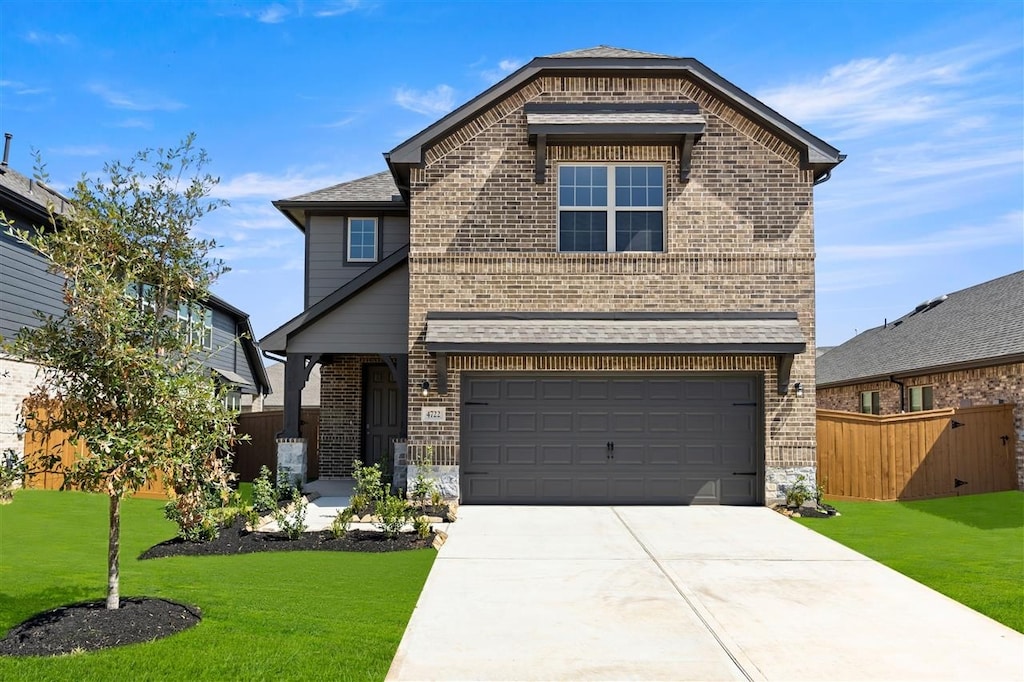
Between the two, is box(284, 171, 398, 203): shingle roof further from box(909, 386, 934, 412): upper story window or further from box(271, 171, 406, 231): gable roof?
box(909, 386, 934, 412): upper story window

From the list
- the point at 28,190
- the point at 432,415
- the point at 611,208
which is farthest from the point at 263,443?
the point at 611,208

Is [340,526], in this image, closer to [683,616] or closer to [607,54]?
[683,616]

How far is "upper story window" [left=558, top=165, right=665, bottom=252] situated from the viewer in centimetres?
1476

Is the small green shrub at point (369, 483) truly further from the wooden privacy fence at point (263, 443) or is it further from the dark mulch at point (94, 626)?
the wooden privacy fence at point (263, 443)

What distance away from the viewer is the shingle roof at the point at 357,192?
18297mm

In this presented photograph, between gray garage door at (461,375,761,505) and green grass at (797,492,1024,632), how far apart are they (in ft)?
6.50

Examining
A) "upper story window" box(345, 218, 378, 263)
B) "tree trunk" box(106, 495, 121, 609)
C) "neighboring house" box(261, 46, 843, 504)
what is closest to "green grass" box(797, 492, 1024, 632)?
"neighboring house" box(261, 46, 843, 504)

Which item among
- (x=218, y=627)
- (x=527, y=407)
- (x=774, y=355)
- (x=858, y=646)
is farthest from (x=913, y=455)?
(x=218, y=627)

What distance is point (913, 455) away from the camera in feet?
51.9

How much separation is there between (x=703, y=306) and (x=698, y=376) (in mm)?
1306

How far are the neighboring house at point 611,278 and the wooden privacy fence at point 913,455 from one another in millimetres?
1926

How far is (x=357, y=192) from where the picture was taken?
18859mm

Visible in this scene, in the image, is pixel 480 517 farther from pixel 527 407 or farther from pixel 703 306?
pixel 703 306

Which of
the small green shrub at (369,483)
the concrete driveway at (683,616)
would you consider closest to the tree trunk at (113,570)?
the concrete driveway at (683,616)
